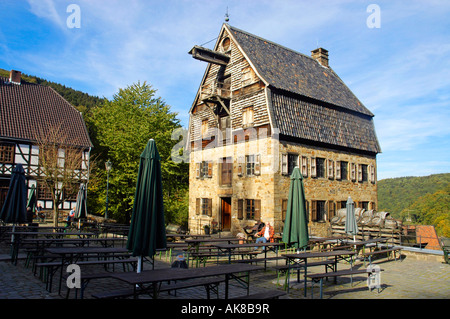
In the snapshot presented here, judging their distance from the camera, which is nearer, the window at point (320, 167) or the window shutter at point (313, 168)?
the window shutter at point (313, 168)

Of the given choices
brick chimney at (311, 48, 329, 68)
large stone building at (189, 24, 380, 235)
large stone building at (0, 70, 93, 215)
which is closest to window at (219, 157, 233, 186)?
large stone building at (189, 24, 380, 235)

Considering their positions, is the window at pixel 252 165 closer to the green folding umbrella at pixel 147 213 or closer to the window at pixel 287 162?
the window at pixel 287 162

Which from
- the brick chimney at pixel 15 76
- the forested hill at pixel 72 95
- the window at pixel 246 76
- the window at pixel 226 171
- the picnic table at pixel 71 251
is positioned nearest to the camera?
the picnic table at pixel 71 251

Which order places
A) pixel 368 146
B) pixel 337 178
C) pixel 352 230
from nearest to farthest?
pixel 352 230, pixel 337 178, pixel 368 146

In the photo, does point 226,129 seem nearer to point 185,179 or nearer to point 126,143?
point 126,143

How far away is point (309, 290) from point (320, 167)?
567 inches

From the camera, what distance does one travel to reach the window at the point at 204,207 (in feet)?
77.7

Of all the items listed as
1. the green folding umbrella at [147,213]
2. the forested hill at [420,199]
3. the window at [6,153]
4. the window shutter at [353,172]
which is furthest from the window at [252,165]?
the forested hill at [420,199]

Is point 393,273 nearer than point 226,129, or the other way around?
point 393,273

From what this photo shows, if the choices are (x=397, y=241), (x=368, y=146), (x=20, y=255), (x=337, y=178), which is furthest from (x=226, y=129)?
(x=20, y=255)

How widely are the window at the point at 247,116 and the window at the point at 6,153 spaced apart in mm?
17487

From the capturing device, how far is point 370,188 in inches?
995

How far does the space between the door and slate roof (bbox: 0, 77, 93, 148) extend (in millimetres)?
13037
